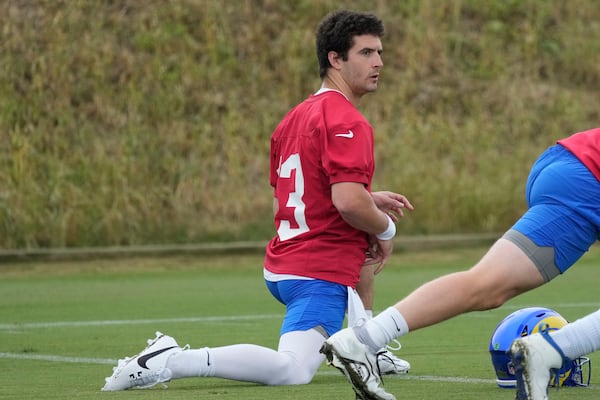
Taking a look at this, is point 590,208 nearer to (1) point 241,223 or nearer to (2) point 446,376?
(2) point 446,376

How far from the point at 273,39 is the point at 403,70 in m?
2.33

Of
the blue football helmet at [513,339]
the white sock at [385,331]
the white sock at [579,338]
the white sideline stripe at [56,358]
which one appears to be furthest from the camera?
the white sideline stripe at [56,358]

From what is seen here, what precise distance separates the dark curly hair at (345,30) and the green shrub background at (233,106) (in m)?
11.6

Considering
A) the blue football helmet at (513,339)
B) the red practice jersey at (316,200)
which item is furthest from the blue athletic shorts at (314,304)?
the blue football helmet at (513,339)

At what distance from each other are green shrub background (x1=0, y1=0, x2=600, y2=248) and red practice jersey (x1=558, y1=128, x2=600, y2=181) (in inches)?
511

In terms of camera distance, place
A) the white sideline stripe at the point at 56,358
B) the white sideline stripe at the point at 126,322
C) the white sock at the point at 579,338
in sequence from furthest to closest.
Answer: the white sideline stripe at the point at 126,322 < the white sideline stripe at the point at 56,358 < the white sock at the point at 579,338

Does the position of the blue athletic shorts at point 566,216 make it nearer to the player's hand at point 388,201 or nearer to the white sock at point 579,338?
the white sock at point 579,338

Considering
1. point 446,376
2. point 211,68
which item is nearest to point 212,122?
point 211,68

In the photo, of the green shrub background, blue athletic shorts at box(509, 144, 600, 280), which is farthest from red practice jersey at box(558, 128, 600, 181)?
the green shrub background

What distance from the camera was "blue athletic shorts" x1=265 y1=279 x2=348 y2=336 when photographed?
667 cm

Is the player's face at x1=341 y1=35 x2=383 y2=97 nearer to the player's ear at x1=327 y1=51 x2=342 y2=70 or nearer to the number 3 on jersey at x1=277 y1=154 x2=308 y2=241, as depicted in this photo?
the player's ear at x1=327 y1=51 x2=342 y2=70

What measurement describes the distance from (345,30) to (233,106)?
14.8 meters

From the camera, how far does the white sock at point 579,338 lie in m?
5.25

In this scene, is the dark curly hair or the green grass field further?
the dark curly hair
